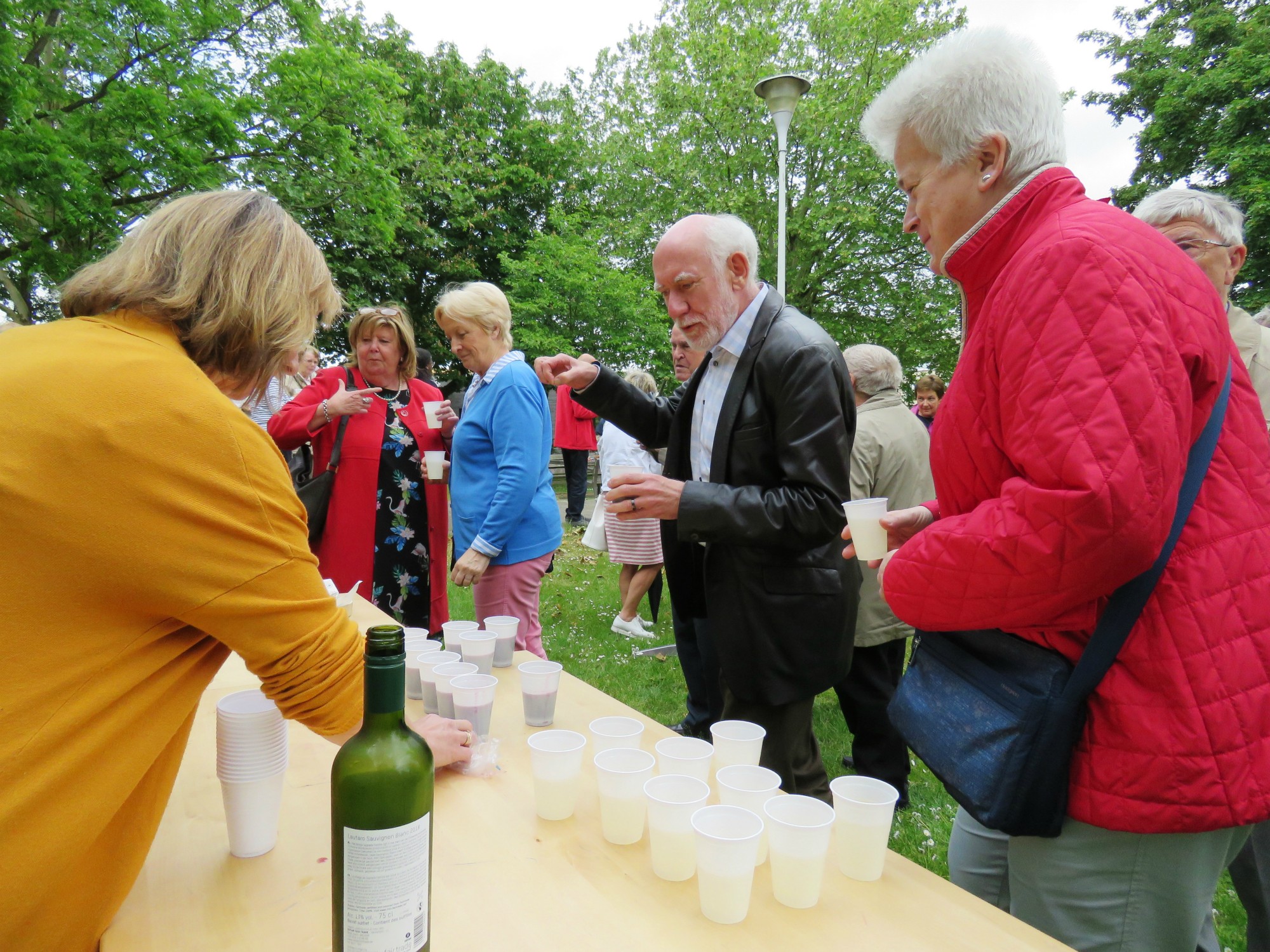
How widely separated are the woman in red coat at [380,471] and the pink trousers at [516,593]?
423 millimetres

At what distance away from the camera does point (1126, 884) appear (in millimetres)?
1232

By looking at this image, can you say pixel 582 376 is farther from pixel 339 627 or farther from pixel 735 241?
pixel 339 627

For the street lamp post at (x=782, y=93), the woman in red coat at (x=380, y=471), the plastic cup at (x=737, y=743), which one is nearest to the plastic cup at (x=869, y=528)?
the plastic cup at (x=737, y=743)

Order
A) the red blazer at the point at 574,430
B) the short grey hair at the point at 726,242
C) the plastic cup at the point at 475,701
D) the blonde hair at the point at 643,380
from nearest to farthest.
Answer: the plastic cup at the point at 475,701 < the short grey hair at the point at 726,242 < the blonde hair at the point at 643,380 < the red blazer at the point at 574,430

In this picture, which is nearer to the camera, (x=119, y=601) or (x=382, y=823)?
(x=382, y=823)

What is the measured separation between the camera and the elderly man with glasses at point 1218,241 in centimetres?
260

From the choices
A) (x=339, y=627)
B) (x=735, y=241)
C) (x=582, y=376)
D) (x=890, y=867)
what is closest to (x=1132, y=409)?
(x=890, y=867)

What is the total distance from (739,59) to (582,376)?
1851cm

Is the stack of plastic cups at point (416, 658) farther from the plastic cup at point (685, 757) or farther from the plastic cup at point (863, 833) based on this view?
the plastic cup at point (863, 833)

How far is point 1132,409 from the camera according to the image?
1063mm

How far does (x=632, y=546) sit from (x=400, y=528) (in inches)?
96.2

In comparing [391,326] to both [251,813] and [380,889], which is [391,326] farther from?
[380,889]

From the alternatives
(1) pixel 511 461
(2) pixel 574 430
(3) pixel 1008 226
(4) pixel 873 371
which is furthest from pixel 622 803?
(2) pixel 574 430

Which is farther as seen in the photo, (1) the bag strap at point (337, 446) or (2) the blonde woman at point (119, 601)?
(1) the bag strap at point (337, 446)
